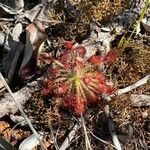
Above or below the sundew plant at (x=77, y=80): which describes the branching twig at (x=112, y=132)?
below

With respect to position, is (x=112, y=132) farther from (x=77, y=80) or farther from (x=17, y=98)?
(x=17, y=98)

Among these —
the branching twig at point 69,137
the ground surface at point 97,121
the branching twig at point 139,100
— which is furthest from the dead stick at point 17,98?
the branching twig at point 139,100

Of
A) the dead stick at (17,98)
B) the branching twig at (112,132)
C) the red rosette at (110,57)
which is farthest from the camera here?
the red rosette at (110,57)

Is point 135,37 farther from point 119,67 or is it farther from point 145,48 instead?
point 119,67

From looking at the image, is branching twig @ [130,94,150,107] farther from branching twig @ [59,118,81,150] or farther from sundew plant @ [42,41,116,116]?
branching twig @ [59,118,81,150]

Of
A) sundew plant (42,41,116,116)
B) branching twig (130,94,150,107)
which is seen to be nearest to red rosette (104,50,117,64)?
sundew plant (42,41,116,116)

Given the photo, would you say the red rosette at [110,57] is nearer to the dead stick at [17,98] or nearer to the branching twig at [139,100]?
the branching twig at [139,100]

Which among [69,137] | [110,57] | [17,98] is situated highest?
[110,57]

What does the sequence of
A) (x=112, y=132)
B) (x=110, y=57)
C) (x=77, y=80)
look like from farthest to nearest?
(x=110, y=57), (x=77, y=80), (x=112, y=132)

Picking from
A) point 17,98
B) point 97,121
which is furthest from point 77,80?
point 17,98

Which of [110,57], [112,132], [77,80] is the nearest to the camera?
[112,132]

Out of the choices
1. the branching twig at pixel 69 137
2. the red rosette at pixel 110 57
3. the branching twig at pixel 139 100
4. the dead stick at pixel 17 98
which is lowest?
the branching twig at pixel 69 137
